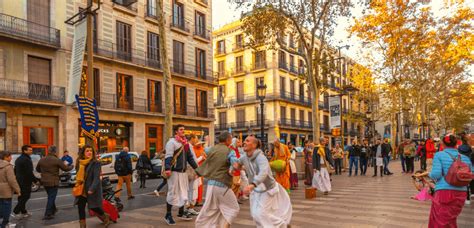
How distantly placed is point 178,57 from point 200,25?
177 inches

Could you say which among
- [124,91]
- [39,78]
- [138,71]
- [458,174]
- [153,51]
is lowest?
[458,174]

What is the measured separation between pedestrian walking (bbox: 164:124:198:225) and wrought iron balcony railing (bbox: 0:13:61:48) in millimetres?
16979

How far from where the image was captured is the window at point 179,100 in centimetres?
3172

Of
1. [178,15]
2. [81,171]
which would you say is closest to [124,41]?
[178,15]

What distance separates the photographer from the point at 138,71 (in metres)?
28.6

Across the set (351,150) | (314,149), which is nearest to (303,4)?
(351,150)

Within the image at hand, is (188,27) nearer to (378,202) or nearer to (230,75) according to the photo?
(230,75)

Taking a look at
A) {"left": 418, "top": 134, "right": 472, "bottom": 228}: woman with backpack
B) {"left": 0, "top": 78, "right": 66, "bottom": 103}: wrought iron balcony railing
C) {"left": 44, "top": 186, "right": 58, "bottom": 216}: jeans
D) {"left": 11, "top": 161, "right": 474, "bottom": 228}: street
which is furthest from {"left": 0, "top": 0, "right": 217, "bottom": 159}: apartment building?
{"left": 418, "top": 134, "right": 472, "bottom": 228}: woman with backpack

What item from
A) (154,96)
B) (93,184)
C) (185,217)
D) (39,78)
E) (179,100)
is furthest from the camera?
(179,100)

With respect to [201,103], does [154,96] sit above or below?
above

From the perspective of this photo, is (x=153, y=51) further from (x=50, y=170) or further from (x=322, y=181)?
(x=50, y=170)

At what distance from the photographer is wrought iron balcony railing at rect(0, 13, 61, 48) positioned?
20.8m

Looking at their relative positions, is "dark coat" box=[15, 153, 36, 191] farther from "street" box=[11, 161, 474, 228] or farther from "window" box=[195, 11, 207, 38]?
"window" box=[195, 11, 207, 38]

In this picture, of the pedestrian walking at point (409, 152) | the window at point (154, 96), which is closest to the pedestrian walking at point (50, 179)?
the pedestrian walking at point (409, 152)
